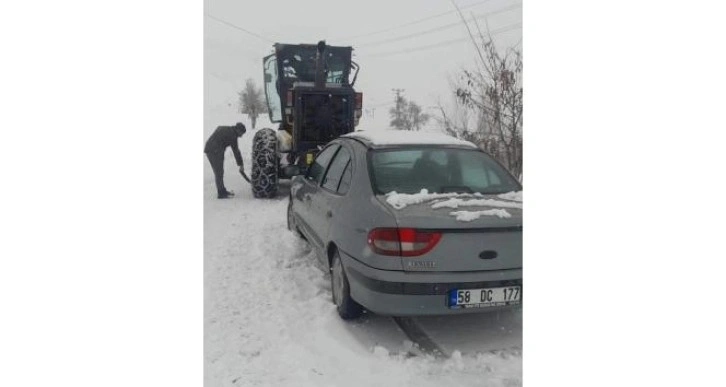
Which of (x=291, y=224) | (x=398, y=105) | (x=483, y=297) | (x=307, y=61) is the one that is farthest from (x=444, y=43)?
(x=291, y=224)

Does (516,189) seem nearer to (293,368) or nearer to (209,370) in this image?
(293,368)

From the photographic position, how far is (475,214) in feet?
5.98

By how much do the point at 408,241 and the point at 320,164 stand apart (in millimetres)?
1145

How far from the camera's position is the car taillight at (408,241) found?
1.79 meters

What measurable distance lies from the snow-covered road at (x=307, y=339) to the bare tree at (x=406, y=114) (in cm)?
65

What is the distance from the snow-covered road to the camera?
1.71 meters

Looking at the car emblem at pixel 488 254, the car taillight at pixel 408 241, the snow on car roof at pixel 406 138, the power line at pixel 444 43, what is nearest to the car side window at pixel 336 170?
the snow on car roof at pixel 406 138

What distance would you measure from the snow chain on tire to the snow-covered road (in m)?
0.15

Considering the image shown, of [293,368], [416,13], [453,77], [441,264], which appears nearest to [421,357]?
[441,264]

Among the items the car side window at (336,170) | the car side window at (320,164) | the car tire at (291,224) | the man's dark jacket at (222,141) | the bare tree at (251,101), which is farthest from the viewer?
the car tire at (291,224)

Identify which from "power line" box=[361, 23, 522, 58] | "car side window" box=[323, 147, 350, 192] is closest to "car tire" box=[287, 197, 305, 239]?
"car side window" box=[323, 147, 350, 192]

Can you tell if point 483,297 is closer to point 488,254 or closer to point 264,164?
point 488,254

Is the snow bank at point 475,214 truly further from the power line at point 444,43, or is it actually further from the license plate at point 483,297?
the power line at point 444,43

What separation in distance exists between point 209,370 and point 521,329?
1157mm
